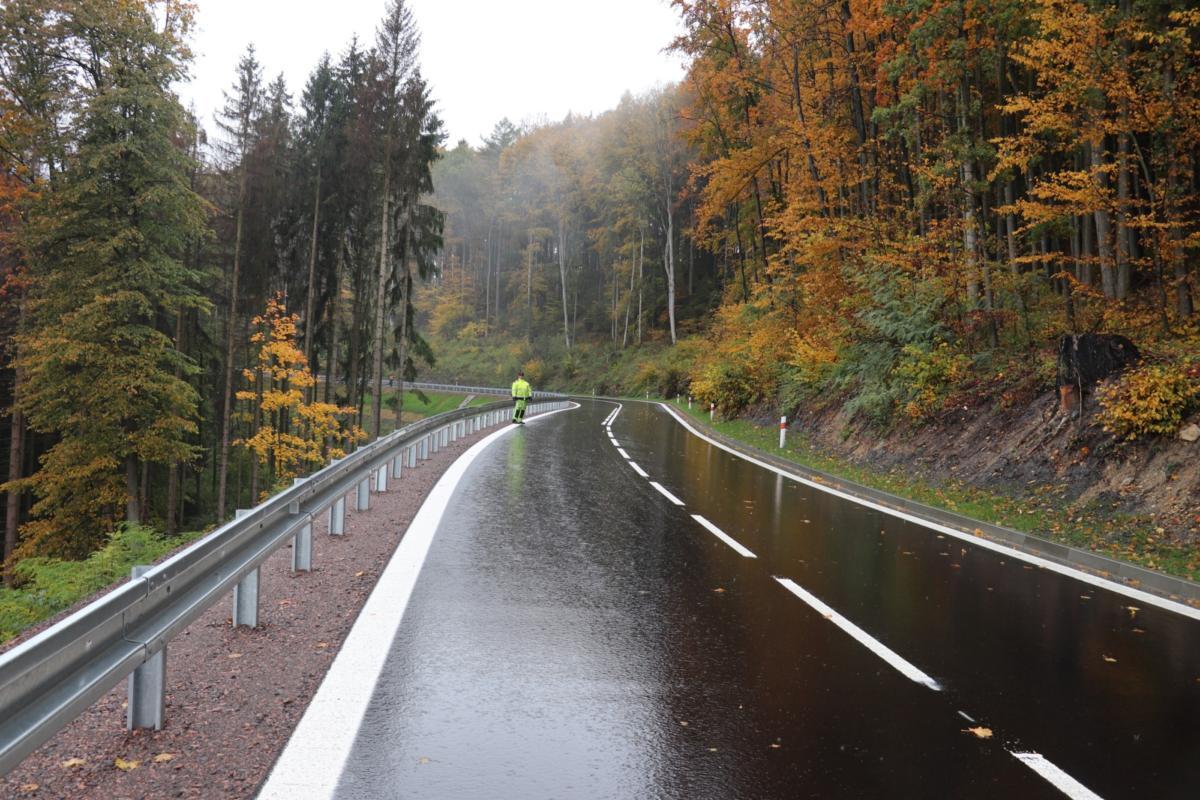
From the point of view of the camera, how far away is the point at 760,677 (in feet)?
14.5

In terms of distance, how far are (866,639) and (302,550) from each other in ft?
15.4

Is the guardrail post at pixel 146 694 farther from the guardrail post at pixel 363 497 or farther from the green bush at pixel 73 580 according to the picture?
the green bush at pixel 73 580

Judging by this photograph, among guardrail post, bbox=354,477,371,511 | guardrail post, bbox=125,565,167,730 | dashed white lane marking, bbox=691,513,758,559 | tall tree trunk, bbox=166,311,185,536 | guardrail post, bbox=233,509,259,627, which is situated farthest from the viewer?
tall tree trunk, bbox=166,311,185,536

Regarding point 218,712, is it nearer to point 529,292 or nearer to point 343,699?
point 343,699

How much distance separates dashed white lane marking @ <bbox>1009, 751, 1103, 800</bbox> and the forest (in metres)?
7.73

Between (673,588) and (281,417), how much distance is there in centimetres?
2841

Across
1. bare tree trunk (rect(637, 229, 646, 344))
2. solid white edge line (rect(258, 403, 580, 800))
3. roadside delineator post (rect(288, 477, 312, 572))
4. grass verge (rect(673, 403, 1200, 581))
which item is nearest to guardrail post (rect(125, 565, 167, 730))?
solid white edge line (rect(258, 403, 580, 800))

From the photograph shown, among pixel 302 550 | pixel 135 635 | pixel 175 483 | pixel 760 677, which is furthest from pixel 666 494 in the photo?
pixel 175 483

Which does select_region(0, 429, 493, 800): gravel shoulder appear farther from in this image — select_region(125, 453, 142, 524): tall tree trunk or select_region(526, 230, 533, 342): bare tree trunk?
select_region(526, 230, 533, 342): bare tree trunk

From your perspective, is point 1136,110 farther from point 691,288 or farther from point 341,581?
point 691,288

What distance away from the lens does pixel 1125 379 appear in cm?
1017

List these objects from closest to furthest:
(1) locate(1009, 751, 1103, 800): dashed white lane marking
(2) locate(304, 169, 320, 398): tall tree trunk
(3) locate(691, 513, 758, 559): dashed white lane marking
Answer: (1) locate(1009, 751, 1103, 800): dashed white lane marking → (3) locate(691, 513, 758, 559): dashed white lane marking → (2) locate(304, 169, 320, 398): tall tree trunk

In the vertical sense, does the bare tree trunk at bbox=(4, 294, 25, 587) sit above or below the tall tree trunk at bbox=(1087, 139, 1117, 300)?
below

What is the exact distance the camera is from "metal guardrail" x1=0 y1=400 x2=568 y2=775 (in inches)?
101
